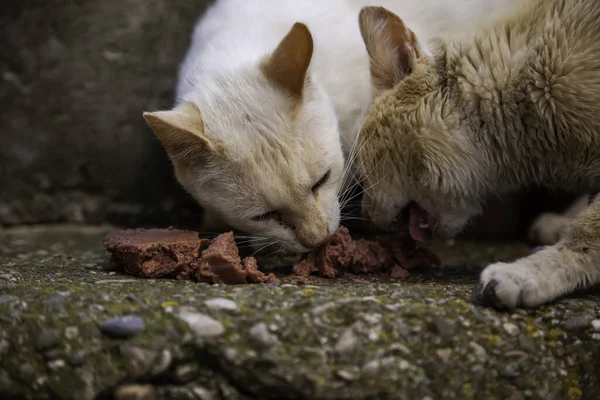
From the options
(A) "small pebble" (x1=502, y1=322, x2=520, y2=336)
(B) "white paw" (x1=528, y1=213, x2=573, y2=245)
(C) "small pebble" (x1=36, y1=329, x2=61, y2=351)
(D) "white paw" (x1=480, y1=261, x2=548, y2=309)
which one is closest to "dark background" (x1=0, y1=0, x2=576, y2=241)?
(B) "white paw" (x1=528, y1=213, x2=573, y2=245)

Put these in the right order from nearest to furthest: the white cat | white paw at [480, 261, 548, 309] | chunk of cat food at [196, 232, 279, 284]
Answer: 1. white paw at [480, 261, 548, 309]
2. chunk of cat food at [196, 232, 279, 284]
3. the white cat

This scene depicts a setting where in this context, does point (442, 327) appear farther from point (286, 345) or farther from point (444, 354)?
point (286, 345)

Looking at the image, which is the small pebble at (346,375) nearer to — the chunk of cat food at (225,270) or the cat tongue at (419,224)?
the chunk of cat food at (225,270)

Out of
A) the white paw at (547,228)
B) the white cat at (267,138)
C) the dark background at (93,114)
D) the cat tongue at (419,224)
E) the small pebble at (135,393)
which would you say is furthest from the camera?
the dark background at (93,114)

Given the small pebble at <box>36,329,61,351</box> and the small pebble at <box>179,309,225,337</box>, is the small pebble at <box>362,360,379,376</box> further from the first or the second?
the small pebble at <box>36,329,61,351</box>

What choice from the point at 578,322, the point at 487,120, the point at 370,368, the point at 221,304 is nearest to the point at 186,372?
the point at 221,304

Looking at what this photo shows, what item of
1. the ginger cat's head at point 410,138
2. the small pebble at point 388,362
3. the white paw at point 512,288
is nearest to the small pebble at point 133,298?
the small pebble at point 388,362

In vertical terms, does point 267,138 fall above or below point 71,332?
above
